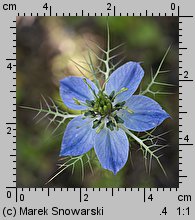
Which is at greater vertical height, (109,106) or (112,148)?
(109,106)

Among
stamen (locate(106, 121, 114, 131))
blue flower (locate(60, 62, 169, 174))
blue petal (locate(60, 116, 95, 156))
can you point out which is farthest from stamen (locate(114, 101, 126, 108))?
blue petal (locate(60, 116, 95, 156))

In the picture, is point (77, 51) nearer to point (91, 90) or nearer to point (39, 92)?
point (39, 92)

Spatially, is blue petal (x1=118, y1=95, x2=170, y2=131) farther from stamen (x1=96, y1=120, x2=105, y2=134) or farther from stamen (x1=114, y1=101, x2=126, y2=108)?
stamen (x1=96, y1=120, x2=105, y2=134)

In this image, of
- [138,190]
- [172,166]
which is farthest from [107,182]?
[172,166]

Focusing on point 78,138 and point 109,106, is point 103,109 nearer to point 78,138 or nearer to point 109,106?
point 109,106

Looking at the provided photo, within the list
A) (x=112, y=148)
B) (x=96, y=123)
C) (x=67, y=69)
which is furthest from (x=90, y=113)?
(x=67, y=69)

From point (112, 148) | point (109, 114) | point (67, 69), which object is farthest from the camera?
point (67, 69)
